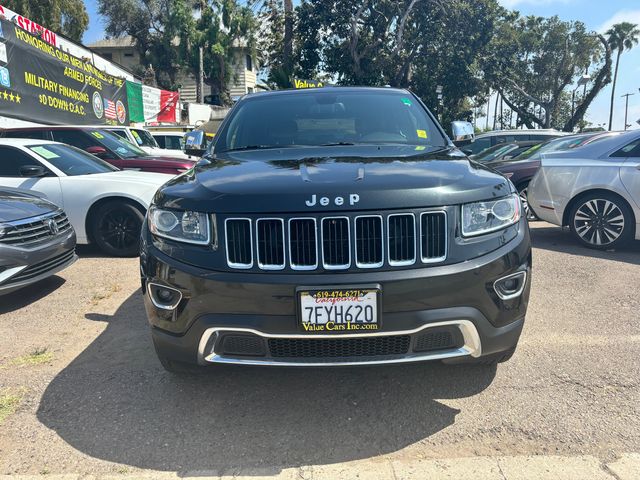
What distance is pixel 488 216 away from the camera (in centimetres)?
251

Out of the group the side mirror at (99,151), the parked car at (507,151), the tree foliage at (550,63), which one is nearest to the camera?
the side mirror at (99,151)

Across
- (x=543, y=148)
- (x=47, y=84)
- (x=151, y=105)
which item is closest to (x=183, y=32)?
(x=151, y=105)

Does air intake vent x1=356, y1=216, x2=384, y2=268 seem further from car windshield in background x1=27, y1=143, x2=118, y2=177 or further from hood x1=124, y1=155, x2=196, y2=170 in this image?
hood x1=124, y1=155, x2=196, y2=170

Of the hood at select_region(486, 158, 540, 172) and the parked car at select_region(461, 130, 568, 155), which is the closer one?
the hood at select_region(486, 158, 540, 172)

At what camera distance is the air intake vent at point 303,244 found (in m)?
2.34

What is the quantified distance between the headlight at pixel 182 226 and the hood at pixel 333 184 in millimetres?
45

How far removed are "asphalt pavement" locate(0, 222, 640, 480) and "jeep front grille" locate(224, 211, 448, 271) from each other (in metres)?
0.59

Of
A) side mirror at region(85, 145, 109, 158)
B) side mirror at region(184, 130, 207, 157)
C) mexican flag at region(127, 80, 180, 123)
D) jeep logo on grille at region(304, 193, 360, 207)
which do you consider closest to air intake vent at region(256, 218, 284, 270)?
jeep logo on grille at region(304, 193, 360, 207)

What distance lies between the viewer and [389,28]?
26.2 meters

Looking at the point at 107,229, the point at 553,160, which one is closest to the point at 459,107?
the point at 553,160

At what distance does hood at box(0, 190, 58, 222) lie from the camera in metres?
4.50

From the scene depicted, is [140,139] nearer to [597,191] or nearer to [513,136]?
[513,136]

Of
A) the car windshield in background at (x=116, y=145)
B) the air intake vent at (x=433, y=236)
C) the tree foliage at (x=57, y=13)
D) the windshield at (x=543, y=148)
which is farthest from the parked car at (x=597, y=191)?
the tree foliage at (x=57, y=13)

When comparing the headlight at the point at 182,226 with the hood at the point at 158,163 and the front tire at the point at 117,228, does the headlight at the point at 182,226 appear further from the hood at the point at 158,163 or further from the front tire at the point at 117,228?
the hood at the point at 158,163
